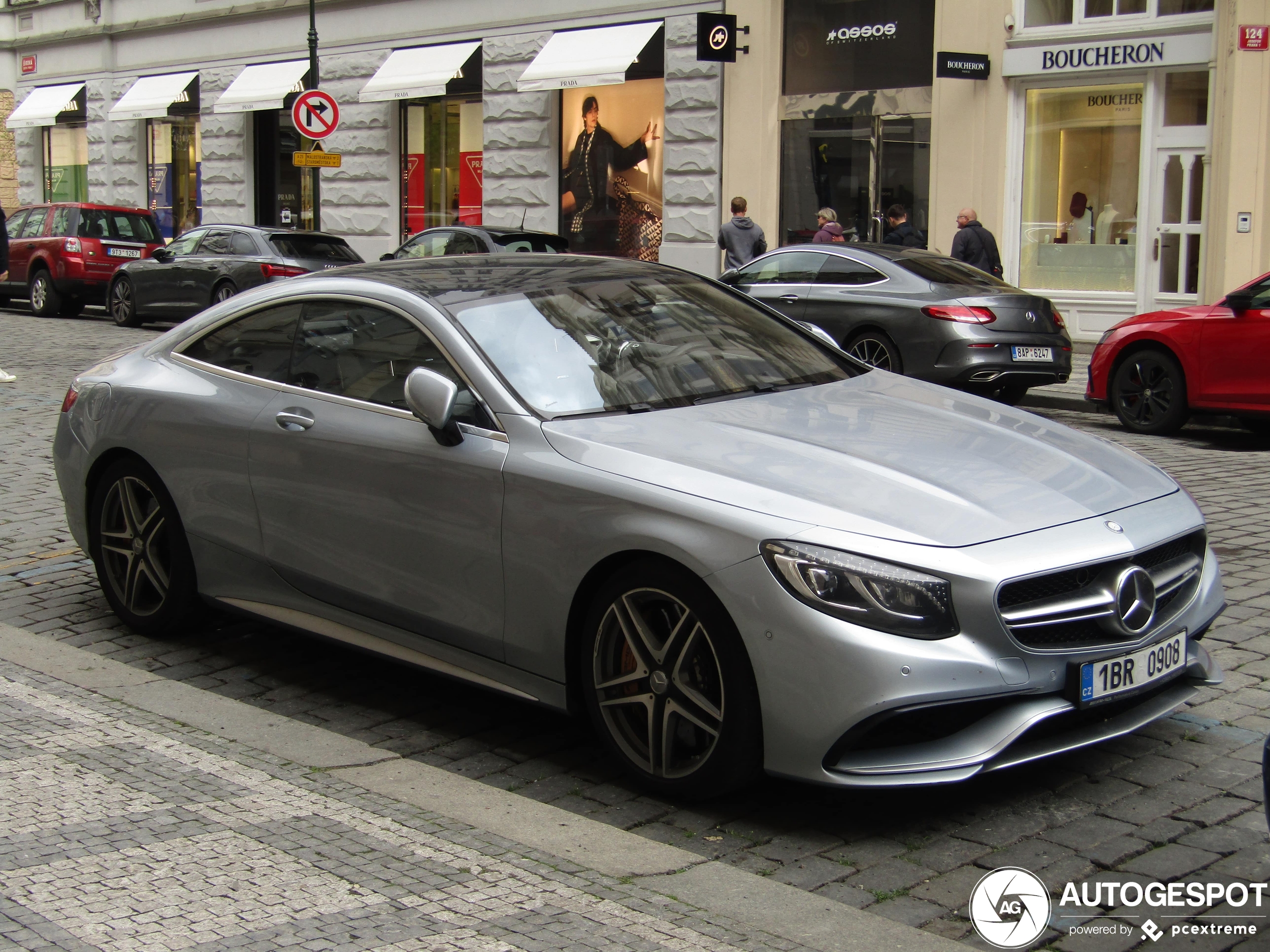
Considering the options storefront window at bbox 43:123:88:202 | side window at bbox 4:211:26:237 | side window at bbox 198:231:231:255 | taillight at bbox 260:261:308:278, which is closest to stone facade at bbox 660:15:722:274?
taillight at bbox 260:261:308:278

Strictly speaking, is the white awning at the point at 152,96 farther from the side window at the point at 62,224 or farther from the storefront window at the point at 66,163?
the side window at the point at 62,224

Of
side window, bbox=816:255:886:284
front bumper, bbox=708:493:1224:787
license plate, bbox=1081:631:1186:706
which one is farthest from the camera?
side window, bbox=816:255:886:284

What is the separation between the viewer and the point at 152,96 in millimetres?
32500

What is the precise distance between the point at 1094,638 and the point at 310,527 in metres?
2.61

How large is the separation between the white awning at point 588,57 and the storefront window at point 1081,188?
255 inches

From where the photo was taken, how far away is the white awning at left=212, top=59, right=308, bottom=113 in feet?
95.2

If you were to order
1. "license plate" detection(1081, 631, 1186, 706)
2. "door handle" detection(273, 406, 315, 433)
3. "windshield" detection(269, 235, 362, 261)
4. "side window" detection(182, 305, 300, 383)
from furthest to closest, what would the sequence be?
"windshield" detection(269, 235, 362, 261)
"side window" detection(182, 305, 300, 383)
"door handle" detection(273, 406, 315, 433)
"license plate" detection(1081, 631, 1186, 706)

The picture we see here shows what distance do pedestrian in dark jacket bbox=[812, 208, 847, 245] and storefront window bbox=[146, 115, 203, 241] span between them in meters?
16.9

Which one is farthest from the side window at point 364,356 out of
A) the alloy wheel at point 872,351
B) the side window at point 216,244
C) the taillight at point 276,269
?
the side window at point 216,244

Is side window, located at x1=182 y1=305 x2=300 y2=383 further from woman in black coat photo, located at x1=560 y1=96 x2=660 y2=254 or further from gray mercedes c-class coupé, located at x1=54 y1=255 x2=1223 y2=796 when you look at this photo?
woman in black coat photo, located at x1=560 y1=96 x2=660 y2=254

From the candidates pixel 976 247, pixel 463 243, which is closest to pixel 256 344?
pixel 976 247

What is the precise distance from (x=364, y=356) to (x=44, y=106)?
113 ft

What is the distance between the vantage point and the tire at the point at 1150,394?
11961mm

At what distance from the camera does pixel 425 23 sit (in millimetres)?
26703
